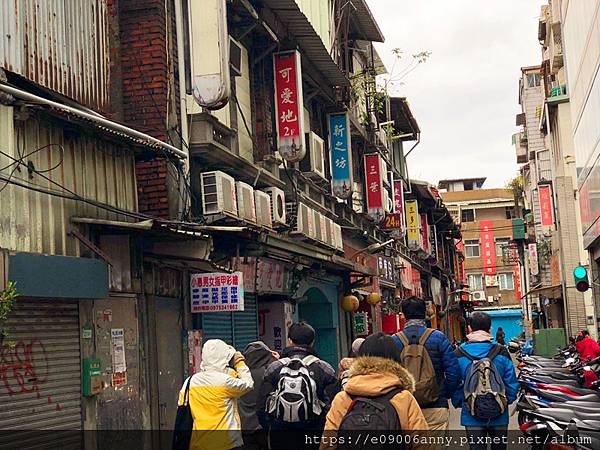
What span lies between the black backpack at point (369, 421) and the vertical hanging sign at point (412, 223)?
29.2 metres

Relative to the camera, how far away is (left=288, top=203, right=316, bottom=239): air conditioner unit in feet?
51.2

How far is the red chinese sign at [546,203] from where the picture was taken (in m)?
37.8

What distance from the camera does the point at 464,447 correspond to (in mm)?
13016

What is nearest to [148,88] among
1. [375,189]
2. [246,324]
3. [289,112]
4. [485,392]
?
[289,112]

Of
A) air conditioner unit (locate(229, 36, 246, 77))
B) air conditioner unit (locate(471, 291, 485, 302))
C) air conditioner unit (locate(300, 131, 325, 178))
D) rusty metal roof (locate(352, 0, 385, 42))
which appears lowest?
air conditioner unit (locate(471, 291, 485, 302))

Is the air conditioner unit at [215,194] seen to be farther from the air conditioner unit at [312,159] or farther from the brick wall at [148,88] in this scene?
the air conditioner unit at [312,159]

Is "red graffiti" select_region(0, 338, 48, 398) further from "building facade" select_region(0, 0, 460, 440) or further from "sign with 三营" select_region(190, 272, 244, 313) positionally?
"sign with 三营" select_region(190, 272, 244, 313)

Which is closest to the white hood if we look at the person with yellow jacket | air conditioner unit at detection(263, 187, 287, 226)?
the person with yellow jacket

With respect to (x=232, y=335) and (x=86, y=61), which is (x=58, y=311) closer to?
(x=86, y=61)

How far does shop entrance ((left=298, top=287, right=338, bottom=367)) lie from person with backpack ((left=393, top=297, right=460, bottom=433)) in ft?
44.2

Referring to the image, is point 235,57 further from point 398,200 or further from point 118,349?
point 398,200

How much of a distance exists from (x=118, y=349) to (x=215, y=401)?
10.4 feet

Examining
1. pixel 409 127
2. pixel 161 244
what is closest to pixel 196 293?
pixel 161 244

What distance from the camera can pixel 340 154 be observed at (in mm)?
20328
